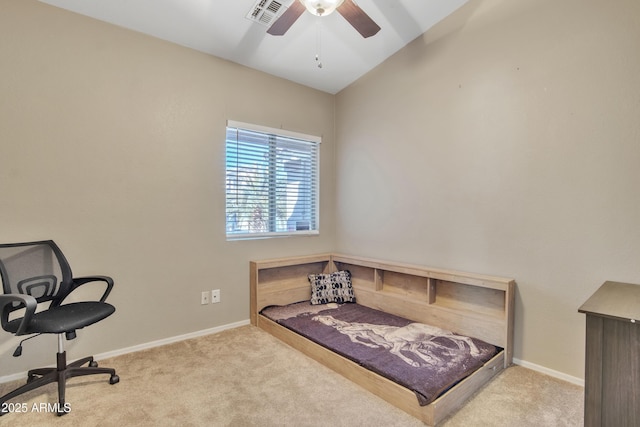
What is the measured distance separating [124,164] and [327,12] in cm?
190

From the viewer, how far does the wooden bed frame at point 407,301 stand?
194cm

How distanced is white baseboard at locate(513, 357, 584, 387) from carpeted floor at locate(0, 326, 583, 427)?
5 cm

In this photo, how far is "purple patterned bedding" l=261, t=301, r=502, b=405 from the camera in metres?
1.92

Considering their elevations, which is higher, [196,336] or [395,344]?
[395,344]

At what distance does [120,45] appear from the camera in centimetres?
250

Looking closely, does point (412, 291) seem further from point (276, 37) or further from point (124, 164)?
point (124, 164)

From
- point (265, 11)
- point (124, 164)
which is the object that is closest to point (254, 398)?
point (124, 164)

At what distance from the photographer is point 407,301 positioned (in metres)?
2.94

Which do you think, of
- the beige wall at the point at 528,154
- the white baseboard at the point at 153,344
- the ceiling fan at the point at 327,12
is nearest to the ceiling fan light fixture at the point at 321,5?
the ceiling fan at the point at 327,12

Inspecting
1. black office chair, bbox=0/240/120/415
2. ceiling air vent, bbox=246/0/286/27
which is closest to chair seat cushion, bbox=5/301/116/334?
black office chair, bbox=0/240/120/415

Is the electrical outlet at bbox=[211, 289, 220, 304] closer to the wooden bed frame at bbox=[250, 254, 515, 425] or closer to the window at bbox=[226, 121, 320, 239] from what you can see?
the wooden bed frame at bbox=[250, 254, 515, 425]

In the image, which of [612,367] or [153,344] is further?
[153,344]

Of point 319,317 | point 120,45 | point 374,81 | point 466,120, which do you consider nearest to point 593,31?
point 466,120

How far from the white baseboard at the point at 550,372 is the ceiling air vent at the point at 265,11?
127 inches
